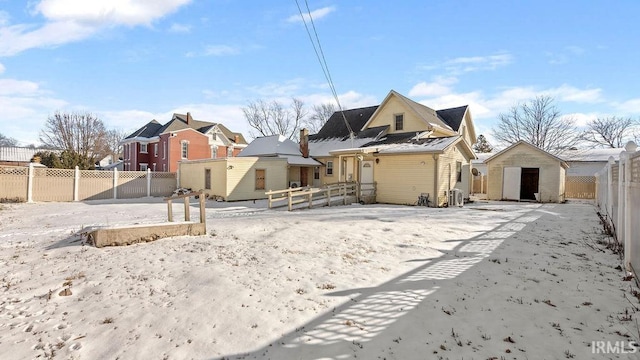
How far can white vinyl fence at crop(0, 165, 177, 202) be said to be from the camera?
709 inches

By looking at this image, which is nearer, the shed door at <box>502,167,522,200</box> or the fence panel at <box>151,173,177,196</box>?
the shed door at <box>502,167,522,200</box>

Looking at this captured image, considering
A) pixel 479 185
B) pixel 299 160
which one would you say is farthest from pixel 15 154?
pixel 479 185

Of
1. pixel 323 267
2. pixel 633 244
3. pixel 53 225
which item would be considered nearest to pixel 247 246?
pixel 323 267

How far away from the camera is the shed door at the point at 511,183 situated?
22.0m

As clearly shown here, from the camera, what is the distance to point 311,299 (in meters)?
Result: 4.54

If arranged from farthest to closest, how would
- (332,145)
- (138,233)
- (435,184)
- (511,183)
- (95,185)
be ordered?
1. (332,145)
2. (511,183)
3. (95,185)
4. (435,184)
5. (138,233)

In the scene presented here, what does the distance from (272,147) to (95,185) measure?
11.8 metres

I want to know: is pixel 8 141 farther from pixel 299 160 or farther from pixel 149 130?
pixel 299 160

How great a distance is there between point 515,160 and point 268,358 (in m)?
23.4

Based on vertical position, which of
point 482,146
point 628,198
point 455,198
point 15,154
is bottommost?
point 455,198

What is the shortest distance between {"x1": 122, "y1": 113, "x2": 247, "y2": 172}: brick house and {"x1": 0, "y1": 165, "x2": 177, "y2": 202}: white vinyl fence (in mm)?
11559

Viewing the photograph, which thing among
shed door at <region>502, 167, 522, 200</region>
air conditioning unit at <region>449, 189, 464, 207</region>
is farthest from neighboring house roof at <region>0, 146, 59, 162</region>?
shed door at <region>502, 167, 522, 200</region>

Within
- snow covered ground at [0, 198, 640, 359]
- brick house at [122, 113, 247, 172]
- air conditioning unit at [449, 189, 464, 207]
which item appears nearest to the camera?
snow covered ground at [0, 198, 640, 359]

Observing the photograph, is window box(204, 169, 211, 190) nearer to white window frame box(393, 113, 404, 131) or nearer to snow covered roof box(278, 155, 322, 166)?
snow covered roof box(278, 155, 322, 166)
